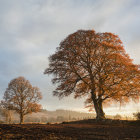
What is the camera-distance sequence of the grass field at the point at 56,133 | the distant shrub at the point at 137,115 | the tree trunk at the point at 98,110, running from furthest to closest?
1. the tree trunk at the point at 98,110
2. the distant shrub at the point at 137,115
3. the grass field at the point at 56,133

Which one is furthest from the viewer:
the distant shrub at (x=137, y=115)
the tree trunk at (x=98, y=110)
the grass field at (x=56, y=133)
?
the tree trunk at (x=98, y=110)

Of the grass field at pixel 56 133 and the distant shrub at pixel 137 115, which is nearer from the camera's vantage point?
the grass field at pixel 56 133

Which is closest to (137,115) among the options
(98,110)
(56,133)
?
(98,110)

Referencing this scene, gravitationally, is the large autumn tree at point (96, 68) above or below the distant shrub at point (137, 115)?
above

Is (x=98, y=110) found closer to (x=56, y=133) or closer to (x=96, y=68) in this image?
(x=96, y=68)

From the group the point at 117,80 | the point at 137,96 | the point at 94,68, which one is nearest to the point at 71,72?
the point at 94,68

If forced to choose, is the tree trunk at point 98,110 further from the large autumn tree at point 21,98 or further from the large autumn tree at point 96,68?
the large autumn tree at point 21,98

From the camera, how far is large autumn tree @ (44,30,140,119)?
19797mm

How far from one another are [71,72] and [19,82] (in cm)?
1856

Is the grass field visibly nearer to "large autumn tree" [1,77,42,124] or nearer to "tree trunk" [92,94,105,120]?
"tree trunk" [92,94,105,120]

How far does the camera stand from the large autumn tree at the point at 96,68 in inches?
779

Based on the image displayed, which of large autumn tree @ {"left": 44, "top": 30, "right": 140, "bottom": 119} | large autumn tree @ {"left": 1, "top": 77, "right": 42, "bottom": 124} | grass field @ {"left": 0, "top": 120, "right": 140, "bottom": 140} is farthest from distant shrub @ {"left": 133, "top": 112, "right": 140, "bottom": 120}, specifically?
large autumn tree @ {"left": 1, "top": 77, "right": 42, "bottom": 124}

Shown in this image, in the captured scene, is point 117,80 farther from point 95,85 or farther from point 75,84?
point 75,84

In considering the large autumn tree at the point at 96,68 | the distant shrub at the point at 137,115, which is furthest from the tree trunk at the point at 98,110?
the distant shrub at the point at 137,115
